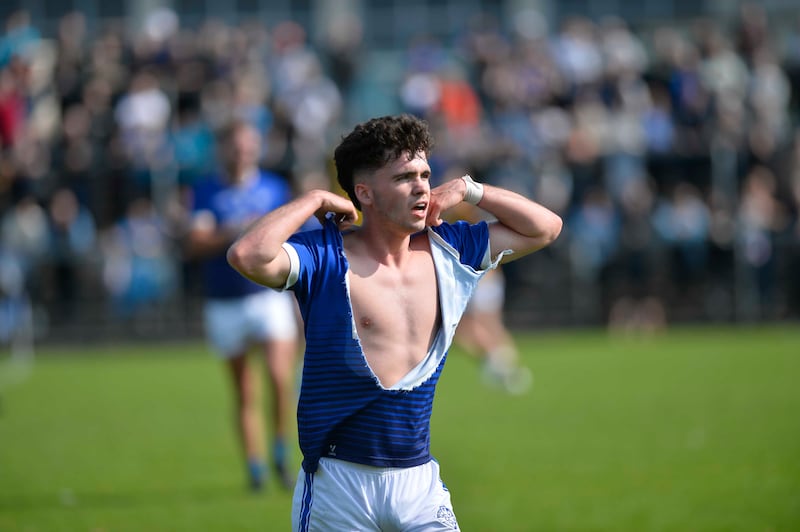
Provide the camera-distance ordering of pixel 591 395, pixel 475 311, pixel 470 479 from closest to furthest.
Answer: pixel 470 479, pixel 591 395, pixel 475 311

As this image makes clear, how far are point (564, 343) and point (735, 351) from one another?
354 centimetres

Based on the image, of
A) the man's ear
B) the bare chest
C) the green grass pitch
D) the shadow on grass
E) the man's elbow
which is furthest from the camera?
the shadow on grass

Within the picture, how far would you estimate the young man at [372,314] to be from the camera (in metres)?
4.78

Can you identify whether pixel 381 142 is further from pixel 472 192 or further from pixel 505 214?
pixel 505 214

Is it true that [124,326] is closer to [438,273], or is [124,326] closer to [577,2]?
[577,2]

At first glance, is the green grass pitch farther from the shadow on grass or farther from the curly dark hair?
the curly dark hair

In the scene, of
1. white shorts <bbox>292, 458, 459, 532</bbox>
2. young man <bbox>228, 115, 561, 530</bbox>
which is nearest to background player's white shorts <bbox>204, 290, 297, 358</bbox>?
young man <bbox>228, 115, 561, 530</bbox>

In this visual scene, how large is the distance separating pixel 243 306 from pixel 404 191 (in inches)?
179

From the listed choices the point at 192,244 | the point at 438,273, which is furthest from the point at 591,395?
the point at 438,273

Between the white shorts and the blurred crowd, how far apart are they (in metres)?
16.2

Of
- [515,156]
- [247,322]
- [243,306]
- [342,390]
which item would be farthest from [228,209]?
[515,156]

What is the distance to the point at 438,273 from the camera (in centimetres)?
511

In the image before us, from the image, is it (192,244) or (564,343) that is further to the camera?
(564,343)

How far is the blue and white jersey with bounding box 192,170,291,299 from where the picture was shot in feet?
30.4
